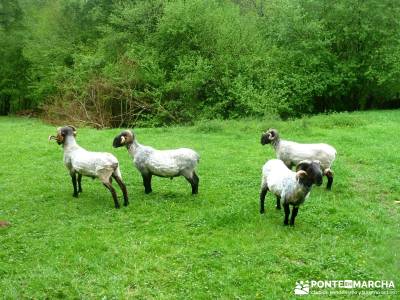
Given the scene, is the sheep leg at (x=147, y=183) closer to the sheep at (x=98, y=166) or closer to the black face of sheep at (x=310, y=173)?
the sheep at (x=98, y=166)

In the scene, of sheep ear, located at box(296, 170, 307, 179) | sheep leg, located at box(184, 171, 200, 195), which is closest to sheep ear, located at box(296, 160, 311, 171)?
sheep ear, located at box(296, 170, 307, 179)

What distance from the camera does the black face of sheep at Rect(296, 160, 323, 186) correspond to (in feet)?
27.9

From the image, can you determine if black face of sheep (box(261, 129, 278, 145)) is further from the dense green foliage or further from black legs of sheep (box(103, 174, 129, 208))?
the dense green foliage

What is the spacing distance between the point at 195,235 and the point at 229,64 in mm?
20637

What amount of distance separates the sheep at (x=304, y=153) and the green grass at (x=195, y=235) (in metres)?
0.76

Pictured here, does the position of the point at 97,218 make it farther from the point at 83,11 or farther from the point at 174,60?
the point at 83,11

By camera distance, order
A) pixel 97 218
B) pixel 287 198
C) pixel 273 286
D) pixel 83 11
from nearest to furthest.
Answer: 1. pixel 273 286
2. pixel 287 198
3. pixel 97 218
4. pixel 83 11

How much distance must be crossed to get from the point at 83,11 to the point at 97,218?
32494 millimetres

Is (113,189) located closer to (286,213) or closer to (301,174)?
(286,213)

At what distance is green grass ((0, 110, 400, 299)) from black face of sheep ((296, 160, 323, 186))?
1221mm

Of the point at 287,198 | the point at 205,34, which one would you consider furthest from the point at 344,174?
the point at 205,34

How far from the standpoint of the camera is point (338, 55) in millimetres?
31125

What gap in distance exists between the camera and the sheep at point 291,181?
8.56 metres

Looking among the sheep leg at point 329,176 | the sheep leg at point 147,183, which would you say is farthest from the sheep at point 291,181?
the sheep leg at point 147,183
